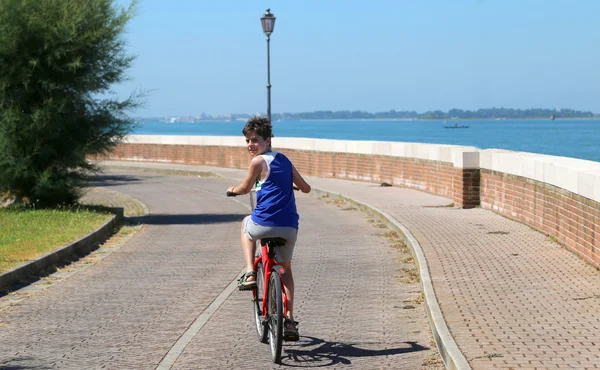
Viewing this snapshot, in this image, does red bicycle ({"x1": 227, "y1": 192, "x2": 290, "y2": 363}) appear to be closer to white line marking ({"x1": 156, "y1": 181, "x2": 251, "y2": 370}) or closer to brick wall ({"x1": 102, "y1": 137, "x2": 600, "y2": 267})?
white line marking ({"x1": 156, "y1": 181, "x2": 251, "y2": 370})

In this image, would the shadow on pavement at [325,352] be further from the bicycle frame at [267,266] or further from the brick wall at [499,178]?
the brick wall at [499,178]

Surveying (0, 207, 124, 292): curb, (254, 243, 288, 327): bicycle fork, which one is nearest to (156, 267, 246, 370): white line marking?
(254, 243, 288, 327): bicycle fork

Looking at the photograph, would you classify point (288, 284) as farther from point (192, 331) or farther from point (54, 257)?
point (54, 257)

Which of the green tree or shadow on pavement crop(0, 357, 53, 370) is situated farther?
the green tree

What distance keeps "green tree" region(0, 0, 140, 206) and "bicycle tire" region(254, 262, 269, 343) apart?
521 inches

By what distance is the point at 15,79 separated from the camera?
836 inches

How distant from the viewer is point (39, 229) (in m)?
17.9

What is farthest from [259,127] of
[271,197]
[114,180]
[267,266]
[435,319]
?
[114,180]

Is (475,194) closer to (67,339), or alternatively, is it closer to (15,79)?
(15,79)

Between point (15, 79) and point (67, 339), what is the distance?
13129mm

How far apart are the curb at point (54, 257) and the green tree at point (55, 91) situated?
8.33 feet

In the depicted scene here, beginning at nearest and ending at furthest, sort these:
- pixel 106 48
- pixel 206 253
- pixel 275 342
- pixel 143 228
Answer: pixel 275 342 → pixel 206 253 → pixel 143 228 → pixel 106 48

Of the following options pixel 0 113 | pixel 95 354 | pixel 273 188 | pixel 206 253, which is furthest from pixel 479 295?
pixel 0 113

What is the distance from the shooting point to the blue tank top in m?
8.29
